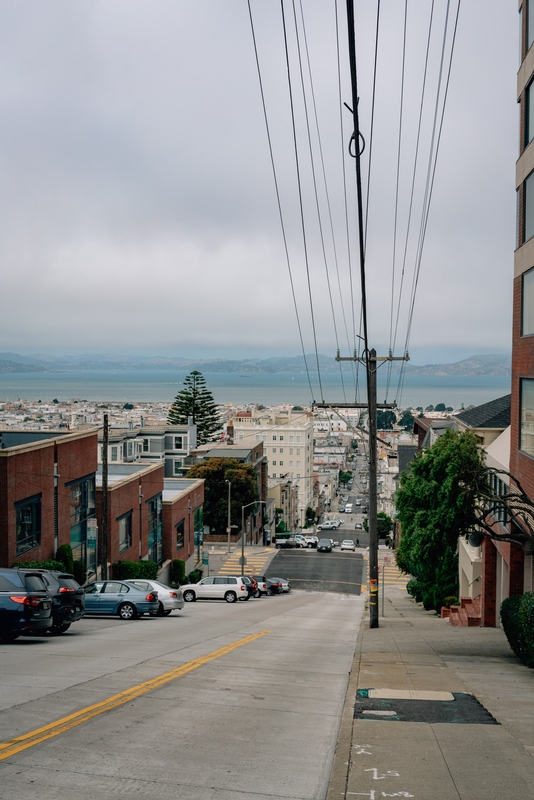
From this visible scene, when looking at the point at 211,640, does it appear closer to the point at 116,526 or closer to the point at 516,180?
the point at 516,180

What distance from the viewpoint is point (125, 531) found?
40344 mm

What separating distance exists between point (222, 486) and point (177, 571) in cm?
2809

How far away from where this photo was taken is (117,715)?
30.4 ft

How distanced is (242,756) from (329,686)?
4.95m

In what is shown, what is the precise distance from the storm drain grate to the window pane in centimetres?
993

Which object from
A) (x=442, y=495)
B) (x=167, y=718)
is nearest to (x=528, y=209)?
(x=442, y=495)

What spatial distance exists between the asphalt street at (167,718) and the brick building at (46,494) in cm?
996

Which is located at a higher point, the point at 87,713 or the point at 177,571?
the point at 87,713

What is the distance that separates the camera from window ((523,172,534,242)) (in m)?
18.5

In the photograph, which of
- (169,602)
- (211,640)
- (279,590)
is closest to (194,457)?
(279,590)

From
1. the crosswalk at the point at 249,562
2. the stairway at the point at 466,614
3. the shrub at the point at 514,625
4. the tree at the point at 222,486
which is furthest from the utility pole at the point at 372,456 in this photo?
the tree at the point at 222,486

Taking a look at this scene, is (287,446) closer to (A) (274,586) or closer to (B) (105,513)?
(A) (274,586)

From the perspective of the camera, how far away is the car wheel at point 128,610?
80.6 feet

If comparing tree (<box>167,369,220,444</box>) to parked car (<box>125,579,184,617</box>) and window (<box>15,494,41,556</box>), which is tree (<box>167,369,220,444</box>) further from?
parked car (<box>125,579,184,617</box>)
